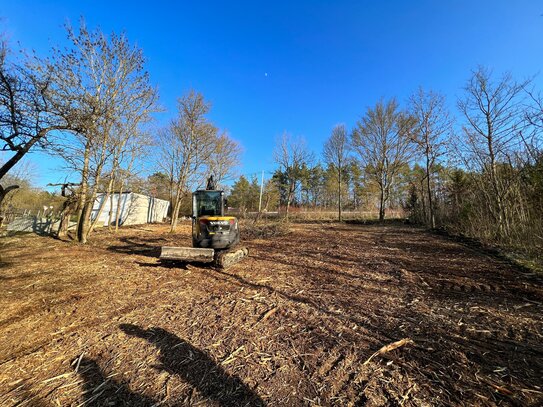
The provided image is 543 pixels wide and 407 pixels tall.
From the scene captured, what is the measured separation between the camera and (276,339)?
127 inches

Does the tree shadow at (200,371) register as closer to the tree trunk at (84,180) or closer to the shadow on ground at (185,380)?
the shadow on ground at (185,380)

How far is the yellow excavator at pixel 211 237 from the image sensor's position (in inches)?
277

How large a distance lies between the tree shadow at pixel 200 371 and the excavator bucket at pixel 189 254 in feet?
11.3

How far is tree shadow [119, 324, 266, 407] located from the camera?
225 cm

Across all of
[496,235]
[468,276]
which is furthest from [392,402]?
[496,235]

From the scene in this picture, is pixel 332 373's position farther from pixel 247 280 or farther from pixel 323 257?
pixel 323 257

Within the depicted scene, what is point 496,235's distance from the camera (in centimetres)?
1009

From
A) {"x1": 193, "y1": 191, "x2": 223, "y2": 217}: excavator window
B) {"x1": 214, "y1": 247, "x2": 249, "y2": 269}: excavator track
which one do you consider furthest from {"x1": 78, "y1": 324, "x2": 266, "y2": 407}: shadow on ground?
{"x1": 193, "y1": 191, "x2": 223, "y2": 217}: excavator window

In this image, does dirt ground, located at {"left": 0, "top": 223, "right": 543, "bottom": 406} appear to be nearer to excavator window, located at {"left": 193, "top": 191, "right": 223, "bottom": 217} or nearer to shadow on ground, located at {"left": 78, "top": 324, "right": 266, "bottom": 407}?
shadow on ground, located at {"left": 78, "top": 324, "right": 266, "bottom": 407}

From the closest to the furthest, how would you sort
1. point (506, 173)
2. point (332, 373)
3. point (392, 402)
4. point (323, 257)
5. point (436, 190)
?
point (392, 402), point (332, 373), point (323, 257), point (506, 173), point (436, 190)

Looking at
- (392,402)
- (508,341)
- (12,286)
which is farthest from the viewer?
(12,286)

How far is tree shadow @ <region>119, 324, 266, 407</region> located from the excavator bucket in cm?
344

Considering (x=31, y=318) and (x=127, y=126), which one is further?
(x=127, y=126)

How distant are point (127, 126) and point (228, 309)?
1294cm
